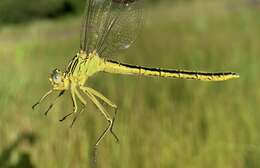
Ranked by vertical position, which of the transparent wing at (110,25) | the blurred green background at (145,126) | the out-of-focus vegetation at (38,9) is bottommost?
the blurred green background at (145,126)

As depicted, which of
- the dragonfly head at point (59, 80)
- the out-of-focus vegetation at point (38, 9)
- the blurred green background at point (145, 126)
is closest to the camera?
the dragonfly head at point (59, 80)

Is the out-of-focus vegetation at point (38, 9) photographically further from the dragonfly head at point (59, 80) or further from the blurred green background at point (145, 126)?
the dragonfly head at point (59, 80)

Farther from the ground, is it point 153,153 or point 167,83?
point 167,83

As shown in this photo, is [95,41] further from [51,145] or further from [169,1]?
[169,1]

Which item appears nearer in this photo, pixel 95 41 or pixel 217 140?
pixel 95 41

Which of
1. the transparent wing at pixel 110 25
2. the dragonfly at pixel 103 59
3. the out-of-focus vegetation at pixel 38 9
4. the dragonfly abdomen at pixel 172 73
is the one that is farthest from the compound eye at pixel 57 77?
the out-of-focus vegetation at pixel 38 9

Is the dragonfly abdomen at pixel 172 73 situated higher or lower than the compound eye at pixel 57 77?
higher

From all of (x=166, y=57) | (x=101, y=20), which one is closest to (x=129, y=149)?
(x=101, y=20)
